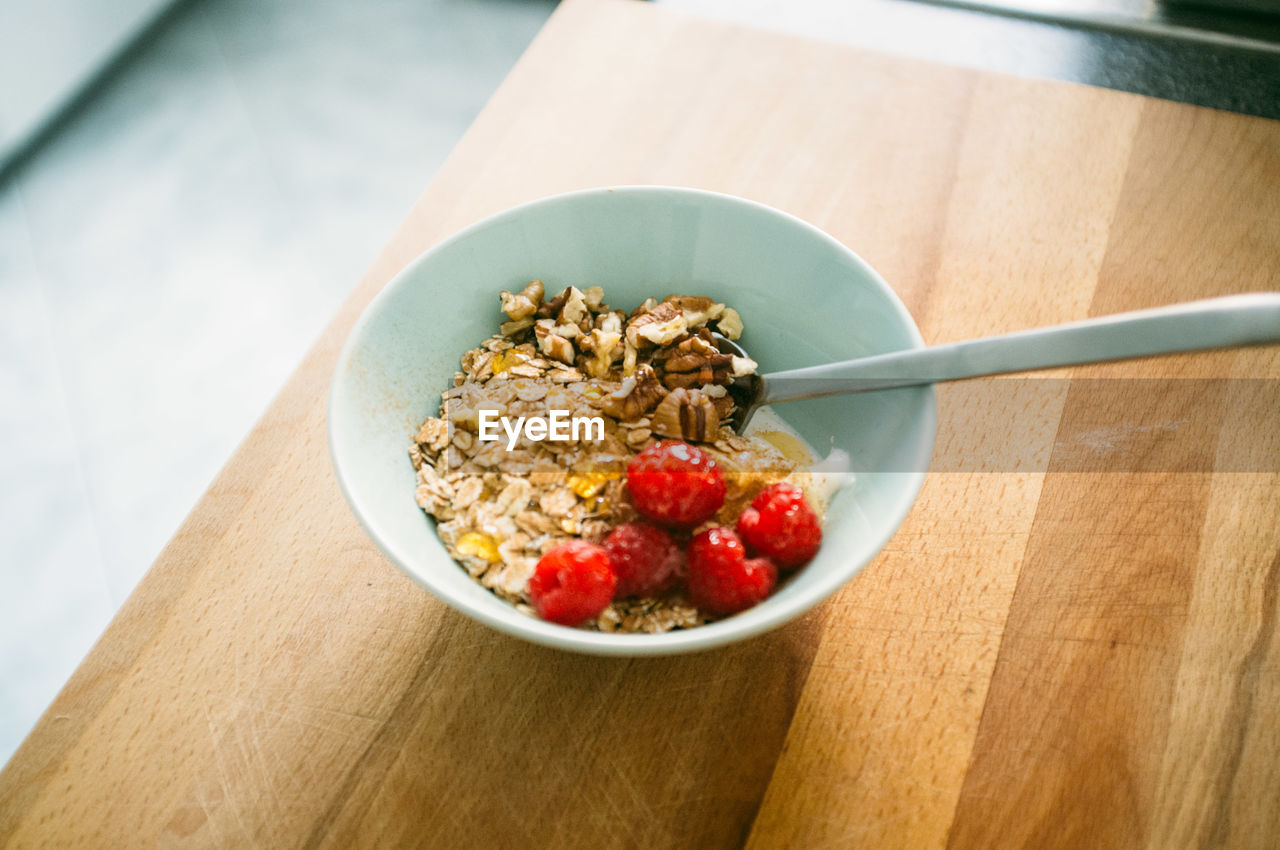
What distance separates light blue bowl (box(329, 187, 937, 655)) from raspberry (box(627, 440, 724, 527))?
0.27 ft

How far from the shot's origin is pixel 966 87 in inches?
38.6

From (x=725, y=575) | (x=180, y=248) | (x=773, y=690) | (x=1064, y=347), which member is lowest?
(x=180, y=248)

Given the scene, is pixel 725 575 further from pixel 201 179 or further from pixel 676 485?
pixel 201 179

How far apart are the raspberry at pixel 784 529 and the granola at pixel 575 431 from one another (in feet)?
0.17

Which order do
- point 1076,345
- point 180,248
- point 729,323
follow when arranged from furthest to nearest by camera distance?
point 180,248, point 729,323, point 1076,345

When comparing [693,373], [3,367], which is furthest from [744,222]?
[3,367]

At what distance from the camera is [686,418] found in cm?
66

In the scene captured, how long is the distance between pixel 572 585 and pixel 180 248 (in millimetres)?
1561

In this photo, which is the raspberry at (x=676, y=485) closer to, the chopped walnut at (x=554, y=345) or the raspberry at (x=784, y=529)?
the raspberry at (x=784, y=529)

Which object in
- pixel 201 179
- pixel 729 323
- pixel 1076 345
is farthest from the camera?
pixel 201 179

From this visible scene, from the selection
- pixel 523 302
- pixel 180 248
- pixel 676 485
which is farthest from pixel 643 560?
pixel 180 248

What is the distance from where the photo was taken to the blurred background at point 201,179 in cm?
120

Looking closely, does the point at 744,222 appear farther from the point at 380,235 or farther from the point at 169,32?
the point at 169,32

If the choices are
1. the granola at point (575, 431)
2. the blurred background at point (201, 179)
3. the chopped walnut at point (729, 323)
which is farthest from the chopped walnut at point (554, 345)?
the blurred background at point (201, 179)
